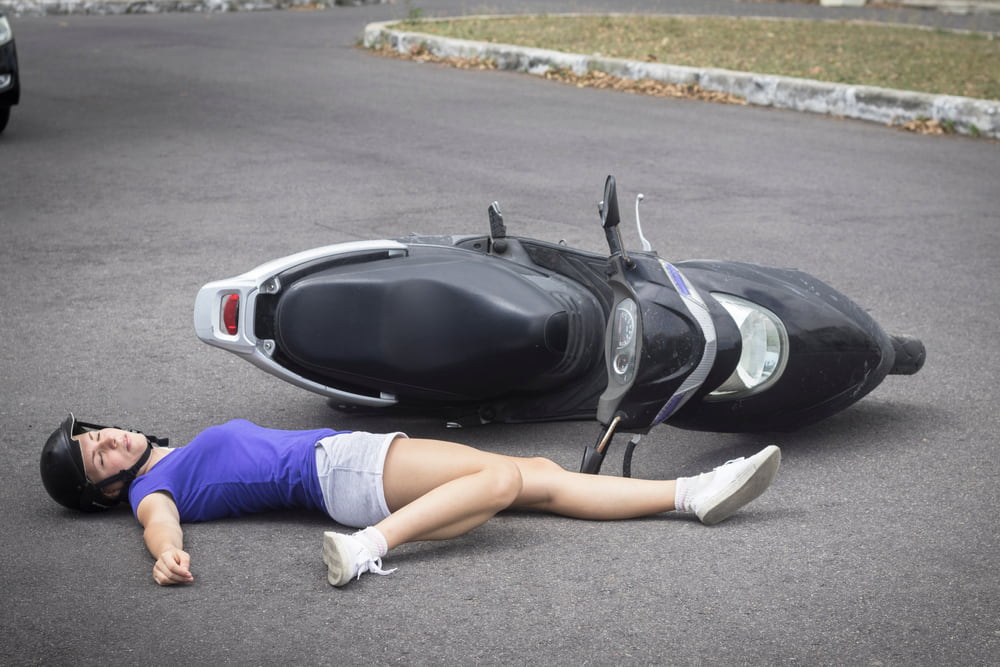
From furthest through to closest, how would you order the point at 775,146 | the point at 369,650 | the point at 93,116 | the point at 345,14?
the point at 345,14
the point at 93,116
the point at 775,146
the point at 369,650

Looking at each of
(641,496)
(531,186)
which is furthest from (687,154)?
(641,496)

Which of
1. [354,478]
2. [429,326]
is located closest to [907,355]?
[429,326]

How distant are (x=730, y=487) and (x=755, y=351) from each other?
73 centimetres

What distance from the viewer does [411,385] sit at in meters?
4.07

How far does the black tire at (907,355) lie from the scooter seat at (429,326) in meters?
1.19

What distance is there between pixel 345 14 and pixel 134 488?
1693 centimetres

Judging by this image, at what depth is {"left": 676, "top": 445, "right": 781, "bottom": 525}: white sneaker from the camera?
11.2ft

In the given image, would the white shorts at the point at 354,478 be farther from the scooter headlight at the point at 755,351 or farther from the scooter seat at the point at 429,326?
the scooter headlight at the point at 755,351

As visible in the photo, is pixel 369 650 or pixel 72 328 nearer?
pixel 369 650

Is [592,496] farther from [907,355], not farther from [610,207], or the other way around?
[907,355]

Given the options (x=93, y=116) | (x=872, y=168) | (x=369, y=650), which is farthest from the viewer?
(x=93, y=116)

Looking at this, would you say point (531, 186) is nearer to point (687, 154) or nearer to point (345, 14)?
point (687, 154)

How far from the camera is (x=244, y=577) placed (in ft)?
10.5

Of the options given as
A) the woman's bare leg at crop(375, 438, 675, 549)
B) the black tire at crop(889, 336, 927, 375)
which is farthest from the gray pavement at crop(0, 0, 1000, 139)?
the woman's bare leg at crop(375, 438, 675, 549)
